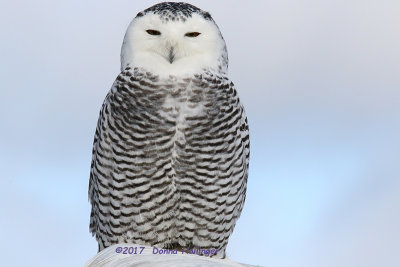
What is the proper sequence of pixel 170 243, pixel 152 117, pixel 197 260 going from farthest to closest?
pixel 170 243
pixel 152 117
pixel 197 260

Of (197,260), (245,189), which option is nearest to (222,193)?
(245,189)

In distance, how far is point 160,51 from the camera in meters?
6.38

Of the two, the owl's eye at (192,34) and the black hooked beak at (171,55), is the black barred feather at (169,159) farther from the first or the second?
the owl's eye at (192,34)

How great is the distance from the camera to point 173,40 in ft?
20.5

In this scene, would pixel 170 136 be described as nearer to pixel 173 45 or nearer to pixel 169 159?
pixel 169 159

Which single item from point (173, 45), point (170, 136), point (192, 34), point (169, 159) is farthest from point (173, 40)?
point (169, 159)

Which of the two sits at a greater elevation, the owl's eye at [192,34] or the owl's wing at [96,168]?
the owl's eye at [192,34]

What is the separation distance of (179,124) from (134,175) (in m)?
0.55

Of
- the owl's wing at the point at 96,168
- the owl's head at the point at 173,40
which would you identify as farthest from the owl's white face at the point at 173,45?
the owl's wing at the point at 96,168

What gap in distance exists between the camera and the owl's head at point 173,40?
627 cm

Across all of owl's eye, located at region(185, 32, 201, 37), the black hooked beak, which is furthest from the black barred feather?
owl's eye, located at region(185, 32, 201, 37)

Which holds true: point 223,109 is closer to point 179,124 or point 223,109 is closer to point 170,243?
point 179,124

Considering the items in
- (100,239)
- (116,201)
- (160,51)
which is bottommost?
(100,239)

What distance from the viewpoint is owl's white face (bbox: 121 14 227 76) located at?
247 inches
